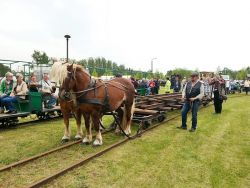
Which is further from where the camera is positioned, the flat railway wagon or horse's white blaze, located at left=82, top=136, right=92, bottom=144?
the flat railway wagon

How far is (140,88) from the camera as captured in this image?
2211 centimetres

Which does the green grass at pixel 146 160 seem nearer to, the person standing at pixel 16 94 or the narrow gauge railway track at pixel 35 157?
the narrow gauge railway track at pixel 35 157

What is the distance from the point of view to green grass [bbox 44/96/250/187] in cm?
504

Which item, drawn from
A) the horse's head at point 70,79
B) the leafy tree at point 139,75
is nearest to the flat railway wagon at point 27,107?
the horse's head at point 70,79

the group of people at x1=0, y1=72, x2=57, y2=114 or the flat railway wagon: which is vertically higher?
the group of people at x1=0, y1=72, x2=57, y2=114

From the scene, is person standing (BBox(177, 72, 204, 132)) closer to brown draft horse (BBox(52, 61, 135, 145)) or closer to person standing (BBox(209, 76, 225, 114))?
brown draft horse (BBox(52, 61, 135, 145))

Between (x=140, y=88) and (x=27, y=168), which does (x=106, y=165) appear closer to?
(x=27, y=168)

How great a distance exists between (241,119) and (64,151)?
898 centimetres

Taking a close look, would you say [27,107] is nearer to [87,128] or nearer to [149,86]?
[87,128]

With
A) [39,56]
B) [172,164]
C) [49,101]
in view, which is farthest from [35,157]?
[39,56]

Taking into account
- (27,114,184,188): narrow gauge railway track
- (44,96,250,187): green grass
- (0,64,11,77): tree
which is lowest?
(44,96,250,187): green grass

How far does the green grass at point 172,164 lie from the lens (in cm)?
504

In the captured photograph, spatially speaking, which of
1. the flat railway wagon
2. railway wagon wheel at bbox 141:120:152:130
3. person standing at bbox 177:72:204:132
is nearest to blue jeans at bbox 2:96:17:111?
the flat railway wagon

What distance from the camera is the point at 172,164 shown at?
6.04 metres
